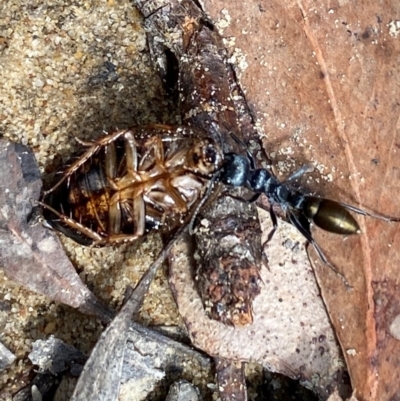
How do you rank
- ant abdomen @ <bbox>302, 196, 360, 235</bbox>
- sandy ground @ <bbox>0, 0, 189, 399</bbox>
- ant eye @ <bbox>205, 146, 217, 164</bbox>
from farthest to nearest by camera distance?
sandy ground @ <bbox>0, 0, 189, 399</bbox> < ant eye @ <bbox>205, 146, 217, 164</bbox> < ant abdomen @ <bbox>302, 196, 360, 235</bbox>

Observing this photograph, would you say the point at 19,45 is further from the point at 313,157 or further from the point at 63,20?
the point at 313,157

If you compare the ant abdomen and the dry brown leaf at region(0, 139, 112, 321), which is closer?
the ant abdomen

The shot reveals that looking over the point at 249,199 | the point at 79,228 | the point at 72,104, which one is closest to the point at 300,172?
the point at 249,199

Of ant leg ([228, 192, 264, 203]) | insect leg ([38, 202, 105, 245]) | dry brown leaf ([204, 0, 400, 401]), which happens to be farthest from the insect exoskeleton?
dry brown leaf ([204, 0, 400, 401])

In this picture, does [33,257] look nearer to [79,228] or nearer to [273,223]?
[79,228]

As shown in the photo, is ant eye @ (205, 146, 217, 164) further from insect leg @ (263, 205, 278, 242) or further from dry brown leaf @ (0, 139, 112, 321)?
dry brown leaf @ (0, 139, 112, 321)

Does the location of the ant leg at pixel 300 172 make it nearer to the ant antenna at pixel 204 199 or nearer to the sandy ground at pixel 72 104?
the ant antenna at pixel 204 199
